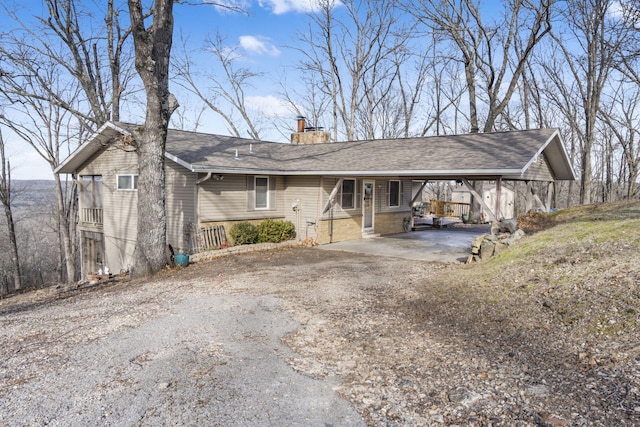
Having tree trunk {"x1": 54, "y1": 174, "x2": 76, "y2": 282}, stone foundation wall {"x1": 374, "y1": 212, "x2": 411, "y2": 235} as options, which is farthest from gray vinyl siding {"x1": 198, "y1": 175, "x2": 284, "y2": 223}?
tree trunk {"x1": 54, "y1": 174, "x2": 76, "y2": 282}

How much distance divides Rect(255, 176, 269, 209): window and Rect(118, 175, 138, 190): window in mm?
4257

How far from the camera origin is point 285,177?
1414 cm

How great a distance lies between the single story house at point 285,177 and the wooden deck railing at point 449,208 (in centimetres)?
1043


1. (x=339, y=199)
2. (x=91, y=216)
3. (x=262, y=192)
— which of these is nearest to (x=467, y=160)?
(x=339, y=199)

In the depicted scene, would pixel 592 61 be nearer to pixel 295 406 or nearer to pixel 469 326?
pixel 469 326

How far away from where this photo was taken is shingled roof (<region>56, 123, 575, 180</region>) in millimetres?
10469

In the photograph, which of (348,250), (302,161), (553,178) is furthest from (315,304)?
(553,178)

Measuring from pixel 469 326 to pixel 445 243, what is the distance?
929 centimetres

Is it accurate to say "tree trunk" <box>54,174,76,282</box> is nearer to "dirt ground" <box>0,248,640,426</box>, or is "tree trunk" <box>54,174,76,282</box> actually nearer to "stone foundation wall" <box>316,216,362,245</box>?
"stone foundation wall" <box>316,216,362,245</box>

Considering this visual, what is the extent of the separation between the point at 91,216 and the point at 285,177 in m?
8.06

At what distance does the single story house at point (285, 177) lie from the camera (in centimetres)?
1136

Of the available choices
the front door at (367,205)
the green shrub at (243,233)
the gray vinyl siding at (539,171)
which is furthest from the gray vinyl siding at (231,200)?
the gray vinyl siding at (539,171)

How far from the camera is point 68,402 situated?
11.1 feet

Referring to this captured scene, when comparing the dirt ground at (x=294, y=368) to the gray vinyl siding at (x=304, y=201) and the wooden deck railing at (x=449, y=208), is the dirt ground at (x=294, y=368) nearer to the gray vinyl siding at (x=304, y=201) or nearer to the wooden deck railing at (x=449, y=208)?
the gray vinyl siding at (x=304, y=201)
